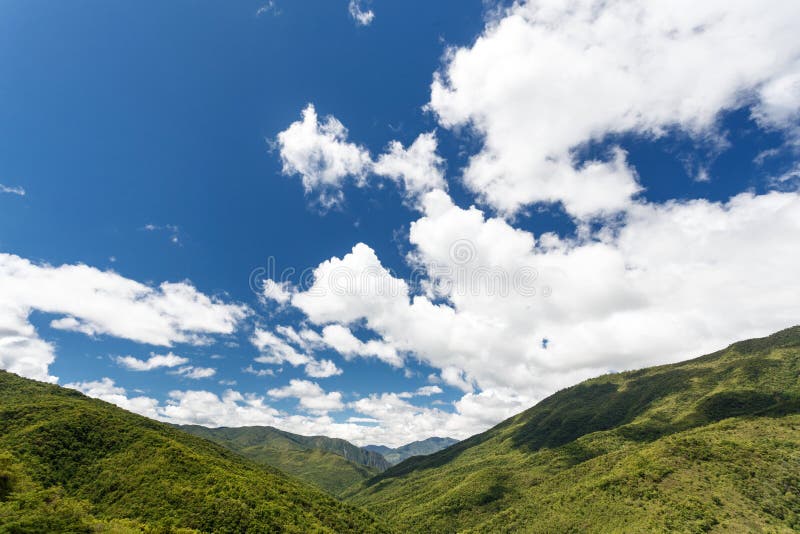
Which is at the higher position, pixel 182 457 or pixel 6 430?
pixel 6 430

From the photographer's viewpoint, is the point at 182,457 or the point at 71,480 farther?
the point at 182,457

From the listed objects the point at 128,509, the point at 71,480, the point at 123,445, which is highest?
the point at 123,445

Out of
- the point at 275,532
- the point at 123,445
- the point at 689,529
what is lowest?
the point at 689,529

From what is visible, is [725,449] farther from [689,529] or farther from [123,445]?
[123,445]

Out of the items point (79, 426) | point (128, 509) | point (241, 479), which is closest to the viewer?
point (128, 509)

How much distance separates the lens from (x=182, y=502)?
124562 mm

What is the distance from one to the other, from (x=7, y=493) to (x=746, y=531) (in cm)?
24769

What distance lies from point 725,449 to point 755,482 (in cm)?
3231

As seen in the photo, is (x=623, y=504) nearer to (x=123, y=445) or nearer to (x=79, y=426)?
(x=123, y=445)

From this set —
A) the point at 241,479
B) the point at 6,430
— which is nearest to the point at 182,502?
the point at 241,479

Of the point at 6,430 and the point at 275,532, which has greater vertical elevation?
the point at 6,430

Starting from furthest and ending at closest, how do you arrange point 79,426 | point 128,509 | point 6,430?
point 79,426
point 6,430
point 128,509

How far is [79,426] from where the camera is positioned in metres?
149

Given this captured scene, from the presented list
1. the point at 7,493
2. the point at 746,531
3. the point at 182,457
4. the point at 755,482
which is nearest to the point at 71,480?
the point at 182,457
